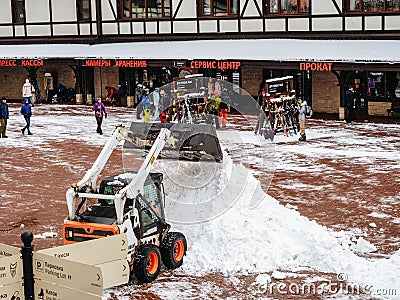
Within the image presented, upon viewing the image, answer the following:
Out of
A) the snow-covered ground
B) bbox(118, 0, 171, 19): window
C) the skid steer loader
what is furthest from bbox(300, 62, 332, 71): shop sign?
the skid steer loader

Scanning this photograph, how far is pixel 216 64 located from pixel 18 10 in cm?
1224

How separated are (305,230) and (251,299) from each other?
2451 mm

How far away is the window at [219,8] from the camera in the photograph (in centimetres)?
3044

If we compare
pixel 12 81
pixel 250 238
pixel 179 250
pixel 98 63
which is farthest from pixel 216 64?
pixel 179 250

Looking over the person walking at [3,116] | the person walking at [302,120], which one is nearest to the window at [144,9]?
the person walking at [3,116]

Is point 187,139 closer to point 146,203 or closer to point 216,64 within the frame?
point 146,203

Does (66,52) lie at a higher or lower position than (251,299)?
higher

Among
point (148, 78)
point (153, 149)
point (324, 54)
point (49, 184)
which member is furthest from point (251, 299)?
point (148, 78)

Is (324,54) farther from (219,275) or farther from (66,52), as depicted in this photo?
(219,275)

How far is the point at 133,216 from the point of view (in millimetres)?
11133

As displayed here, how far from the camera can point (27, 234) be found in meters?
5.82

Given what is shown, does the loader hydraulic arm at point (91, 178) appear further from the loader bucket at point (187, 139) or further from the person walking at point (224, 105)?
the person walking at point (224, 105)

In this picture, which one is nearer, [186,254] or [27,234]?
[27,234]

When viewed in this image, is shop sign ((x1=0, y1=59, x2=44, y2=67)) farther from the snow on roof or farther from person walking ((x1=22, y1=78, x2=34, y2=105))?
person walking ((x1=22, y1=78, x2=34, y2=105))
